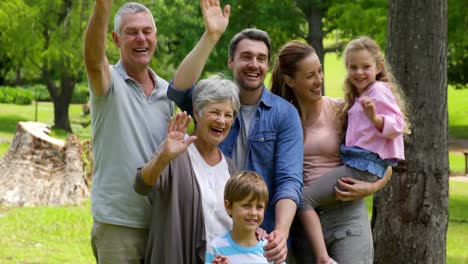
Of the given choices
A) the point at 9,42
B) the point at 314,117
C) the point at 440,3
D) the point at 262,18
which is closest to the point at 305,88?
the point at 314,117

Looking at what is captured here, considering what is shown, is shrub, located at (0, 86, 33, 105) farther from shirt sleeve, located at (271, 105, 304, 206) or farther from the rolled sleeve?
the rolled sleeve

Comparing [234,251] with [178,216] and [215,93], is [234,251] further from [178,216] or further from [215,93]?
[215,93]

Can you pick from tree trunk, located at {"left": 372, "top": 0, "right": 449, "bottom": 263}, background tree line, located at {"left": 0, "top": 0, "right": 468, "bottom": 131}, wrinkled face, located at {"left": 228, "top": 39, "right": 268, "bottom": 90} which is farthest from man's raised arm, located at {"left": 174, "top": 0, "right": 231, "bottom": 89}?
background tree line, located at {"left": 0, "top": 0, "right": 468, "bottom": 131}

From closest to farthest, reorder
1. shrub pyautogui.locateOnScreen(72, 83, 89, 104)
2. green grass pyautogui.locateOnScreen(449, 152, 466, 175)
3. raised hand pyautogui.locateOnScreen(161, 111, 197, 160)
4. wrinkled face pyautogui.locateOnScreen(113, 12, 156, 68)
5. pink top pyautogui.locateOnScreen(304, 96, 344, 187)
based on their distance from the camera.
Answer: raised hand pyautogui.locateOnScreen(161, 111, 197, 160) → wrinkled face pyautogui.locateOnScreen(113, 12, 156, 68) → pink top pyautogui.locateOnScreen(304, 96, 344, 187) → green grass pyautogui.locateOnScreen(449, 152, 466, 175) → shrub pyautogui.locateOnScreen(72, 83, 89, 104)

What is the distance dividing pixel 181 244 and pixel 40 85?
1898 inches

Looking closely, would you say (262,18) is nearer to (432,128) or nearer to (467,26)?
(467,26)

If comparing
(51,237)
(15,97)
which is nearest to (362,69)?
(51,237)

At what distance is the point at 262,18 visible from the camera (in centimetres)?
2514

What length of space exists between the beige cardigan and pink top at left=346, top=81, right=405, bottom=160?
99 cm

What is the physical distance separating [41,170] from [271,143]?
959 cm

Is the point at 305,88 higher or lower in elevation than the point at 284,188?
higher

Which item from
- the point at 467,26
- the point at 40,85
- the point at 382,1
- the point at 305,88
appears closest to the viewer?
the point at 305,88

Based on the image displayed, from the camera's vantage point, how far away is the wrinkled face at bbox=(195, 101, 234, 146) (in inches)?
161

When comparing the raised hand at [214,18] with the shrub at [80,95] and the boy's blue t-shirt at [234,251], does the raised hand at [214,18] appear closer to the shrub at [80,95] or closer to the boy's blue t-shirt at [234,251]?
the boy's blue t-shirt at [234,251]
